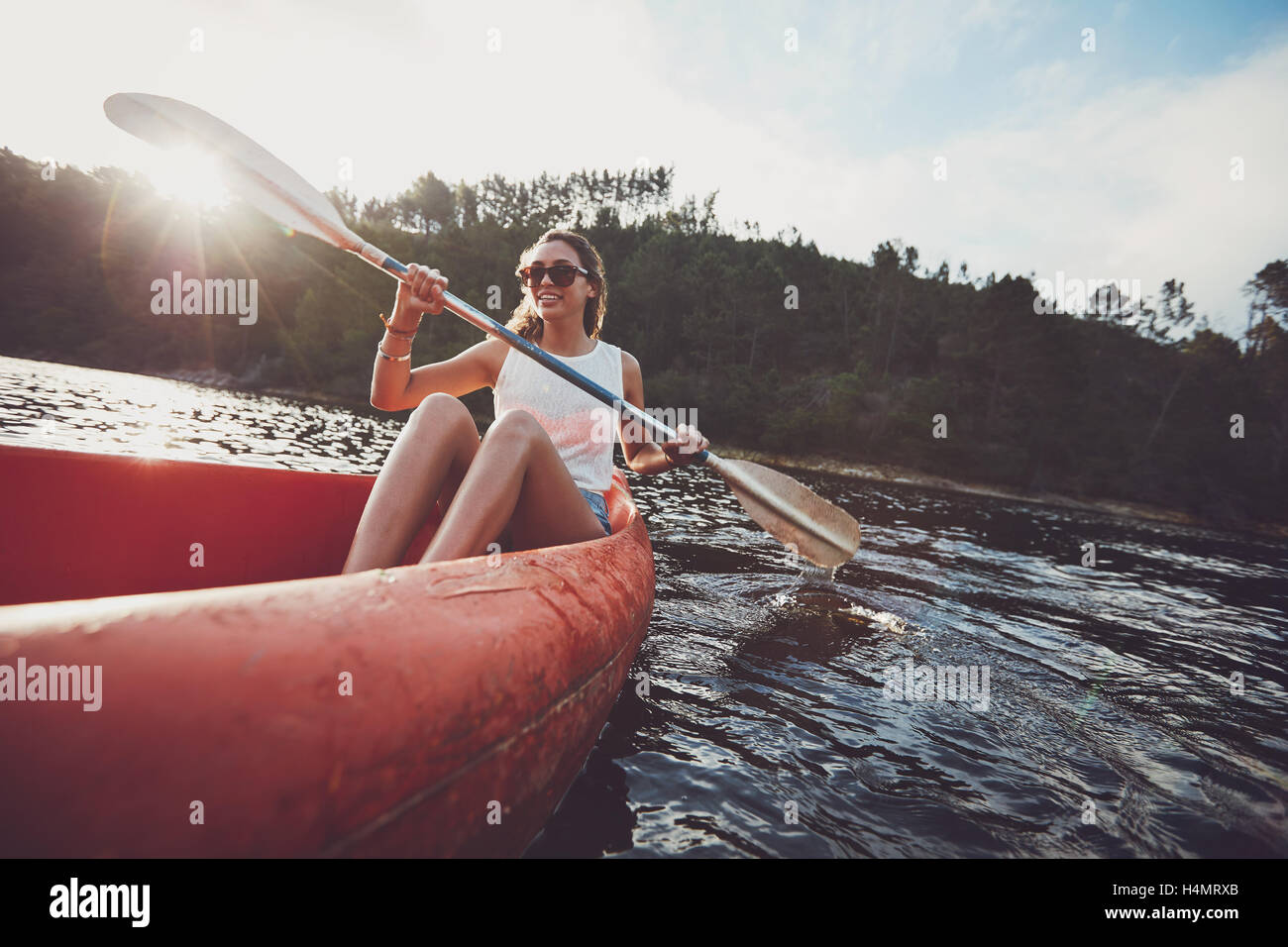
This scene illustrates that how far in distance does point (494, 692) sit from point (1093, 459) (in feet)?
125

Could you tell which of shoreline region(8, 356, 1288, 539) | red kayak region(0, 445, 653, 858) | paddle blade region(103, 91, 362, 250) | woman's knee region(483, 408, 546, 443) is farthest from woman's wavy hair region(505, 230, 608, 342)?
shoreline region(8, 356, 1288, 539)

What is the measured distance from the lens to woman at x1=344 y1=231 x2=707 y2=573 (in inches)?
71.1

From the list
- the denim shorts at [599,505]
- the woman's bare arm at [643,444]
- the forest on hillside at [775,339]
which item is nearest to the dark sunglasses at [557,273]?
the woman's bare arm at [643,444]

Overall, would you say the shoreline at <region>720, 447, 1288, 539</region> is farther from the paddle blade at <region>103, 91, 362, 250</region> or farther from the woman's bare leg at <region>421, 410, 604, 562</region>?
the woman's bare leg at <region>421, 410, 604, 562</region>

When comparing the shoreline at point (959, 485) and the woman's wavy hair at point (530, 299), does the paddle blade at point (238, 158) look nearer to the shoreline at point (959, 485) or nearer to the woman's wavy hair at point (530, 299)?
the woman's wavy hair at point (530, 299)

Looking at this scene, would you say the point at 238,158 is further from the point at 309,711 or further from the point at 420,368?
the point at 309,711

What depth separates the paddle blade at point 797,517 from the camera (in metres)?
3.79

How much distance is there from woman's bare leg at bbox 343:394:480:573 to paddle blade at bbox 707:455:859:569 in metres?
2.06

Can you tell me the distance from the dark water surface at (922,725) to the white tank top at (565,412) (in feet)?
3.04

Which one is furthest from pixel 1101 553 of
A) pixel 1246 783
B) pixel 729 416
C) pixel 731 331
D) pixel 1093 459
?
pixel 731 331

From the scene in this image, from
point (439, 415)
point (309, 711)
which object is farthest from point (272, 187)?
point (309, 711)

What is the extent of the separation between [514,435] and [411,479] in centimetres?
35
